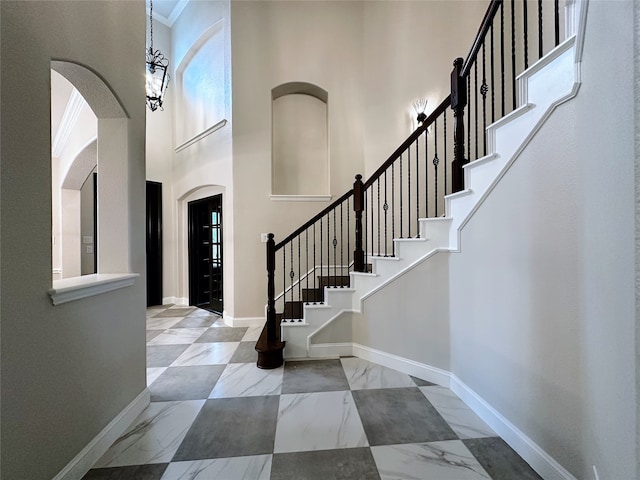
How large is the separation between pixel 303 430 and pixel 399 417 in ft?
2.16

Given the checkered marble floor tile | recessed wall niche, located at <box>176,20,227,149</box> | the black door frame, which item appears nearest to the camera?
the checkered marble floor tile

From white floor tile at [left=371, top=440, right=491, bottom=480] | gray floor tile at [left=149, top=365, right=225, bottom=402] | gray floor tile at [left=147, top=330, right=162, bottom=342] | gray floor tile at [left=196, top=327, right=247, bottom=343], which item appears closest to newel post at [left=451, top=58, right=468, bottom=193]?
white floor tile at [left=371, top=440, right=491, bottom=480]

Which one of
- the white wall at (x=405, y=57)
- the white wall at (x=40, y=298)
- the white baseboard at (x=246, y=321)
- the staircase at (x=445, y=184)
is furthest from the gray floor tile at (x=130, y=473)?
the white wall at (x=405, y=57)

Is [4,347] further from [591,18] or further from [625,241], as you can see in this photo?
[591,18]

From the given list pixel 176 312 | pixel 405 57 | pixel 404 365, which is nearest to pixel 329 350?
pixel 404 365

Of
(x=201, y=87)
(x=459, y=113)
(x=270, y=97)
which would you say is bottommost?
(x=459, y=113)

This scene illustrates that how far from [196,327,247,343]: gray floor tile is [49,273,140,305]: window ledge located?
73.9 inches

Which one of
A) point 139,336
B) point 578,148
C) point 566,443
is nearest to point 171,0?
point 139,336

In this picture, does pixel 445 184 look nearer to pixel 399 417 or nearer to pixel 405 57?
pixel 399 417

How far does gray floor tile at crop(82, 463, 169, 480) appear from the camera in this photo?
1439 mm

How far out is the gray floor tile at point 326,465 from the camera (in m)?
1.43

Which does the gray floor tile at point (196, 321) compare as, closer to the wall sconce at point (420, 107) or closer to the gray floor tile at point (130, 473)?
the gray floor tile at point (130, 473)

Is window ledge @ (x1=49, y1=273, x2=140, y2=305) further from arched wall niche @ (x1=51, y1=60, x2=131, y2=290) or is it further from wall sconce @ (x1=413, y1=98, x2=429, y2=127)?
wall sconce @ (x1=413, y1=98, x2=429, y2=127)

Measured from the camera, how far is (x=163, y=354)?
3111mm
